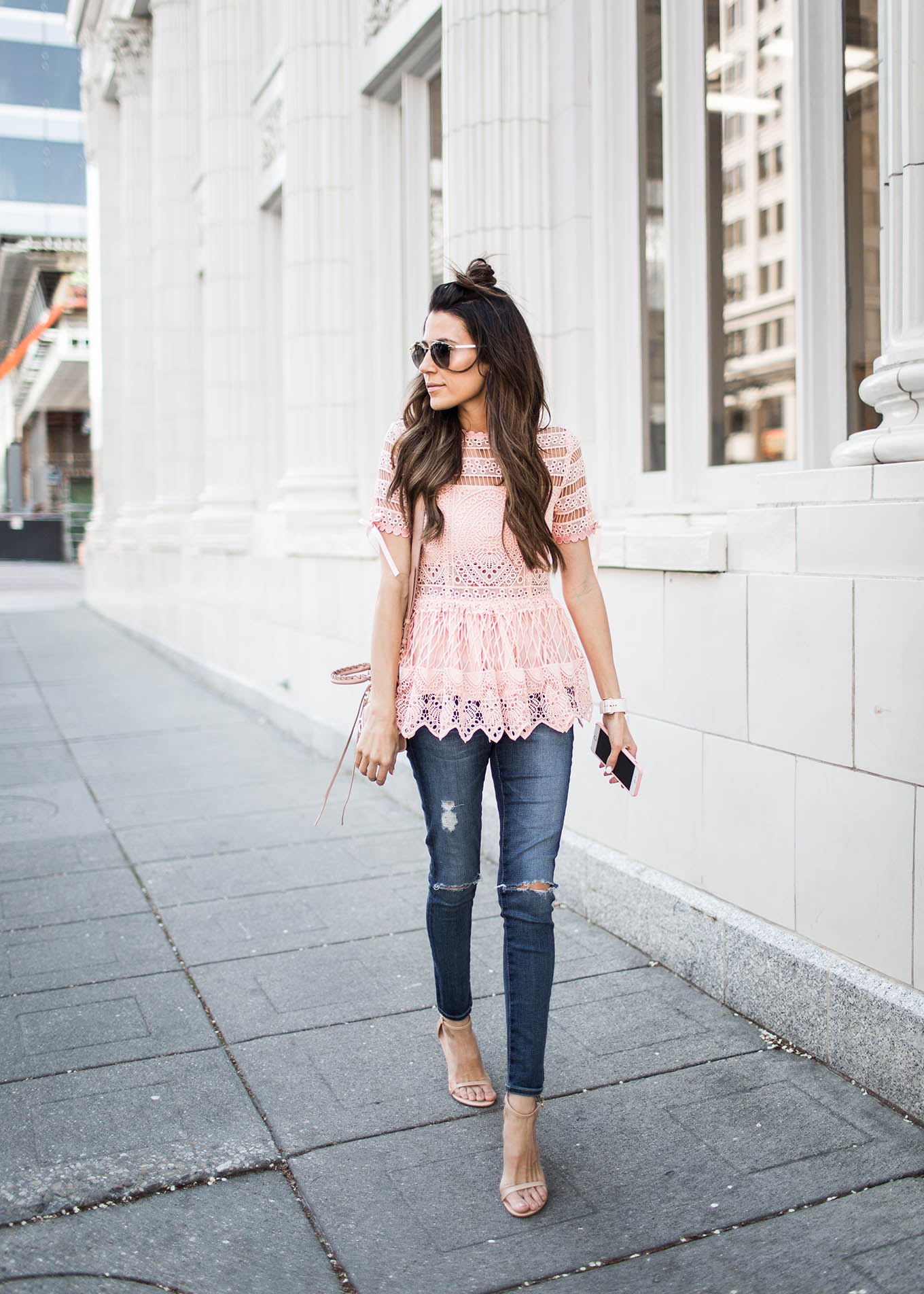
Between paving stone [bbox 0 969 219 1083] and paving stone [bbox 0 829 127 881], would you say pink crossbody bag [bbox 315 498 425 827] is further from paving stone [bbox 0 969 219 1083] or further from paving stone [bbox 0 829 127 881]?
paving stone [bbox 0 829 127 881]

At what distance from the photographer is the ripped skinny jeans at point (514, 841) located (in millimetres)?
2986

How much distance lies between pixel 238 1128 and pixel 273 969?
1.16 m

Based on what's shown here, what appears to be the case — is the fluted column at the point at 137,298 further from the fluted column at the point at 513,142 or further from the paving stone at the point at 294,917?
the paving stone at the point at 294,917

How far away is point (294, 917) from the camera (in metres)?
4.97

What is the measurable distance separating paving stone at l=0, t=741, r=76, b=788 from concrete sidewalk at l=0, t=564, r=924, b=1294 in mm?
2048

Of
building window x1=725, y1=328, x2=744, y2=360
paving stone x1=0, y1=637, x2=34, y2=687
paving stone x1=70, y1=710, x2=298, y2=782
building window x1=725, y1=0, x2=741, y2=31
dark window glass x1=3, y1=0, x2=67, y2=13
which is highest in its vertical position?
dark window glass x1=3, y1=0, x2=67, y2=13

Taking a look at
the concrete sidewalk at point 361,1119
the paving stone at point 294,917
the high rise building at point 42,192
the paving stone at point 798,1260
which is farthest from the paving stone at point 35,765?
the high rise building at point 42,192

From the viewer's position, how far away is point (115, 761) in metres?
8.27

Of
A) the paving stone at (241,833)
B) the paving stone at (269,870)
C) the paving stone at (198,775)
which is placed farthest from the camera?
the paving stone at (198,775)

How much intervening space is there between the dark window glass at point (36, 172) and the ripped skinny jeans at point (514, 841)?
2357 inches

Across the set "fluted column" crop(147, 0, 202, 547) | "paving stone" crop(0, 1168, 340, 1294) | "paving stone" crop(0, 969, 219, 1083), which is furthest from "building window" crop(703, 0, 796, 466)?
"fluted column" crop(147, 0, 202, 547)

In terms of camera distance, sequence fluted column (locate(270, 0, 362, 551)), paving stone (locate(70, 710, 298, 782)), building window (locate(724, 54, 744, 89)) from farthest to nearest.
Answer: fluted column (locate(270, 0, 362, 551)) < paving stone (locate(70, 710, 298, 782)) < building window (locate(724, 54, 744, 89))

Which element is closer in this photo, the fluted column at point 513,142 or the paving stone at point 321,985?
the paving stone at point 321,985

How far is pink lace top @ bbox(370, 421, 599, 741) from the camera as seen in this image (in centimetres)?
303
